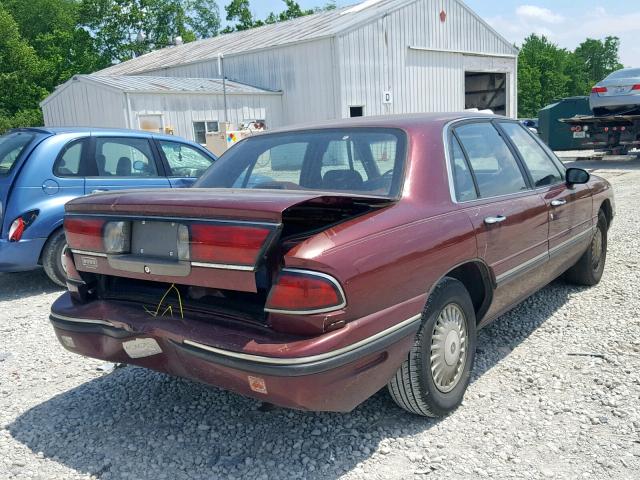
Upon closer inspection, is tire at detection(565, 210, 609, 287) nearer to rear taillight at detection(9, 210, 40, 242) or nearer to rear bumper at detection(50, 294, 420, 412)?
rear bumper at detection(50, 294, 420, 412)

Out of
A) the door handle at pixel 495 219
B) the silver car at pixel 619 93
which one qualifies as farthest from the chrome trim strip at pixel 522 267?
the silver car at pixel 619 93

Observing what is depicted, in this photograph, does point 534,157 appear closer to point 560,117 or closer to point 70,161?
point 70,161

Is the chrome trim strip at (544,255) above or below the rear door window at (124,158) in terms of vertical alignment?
below

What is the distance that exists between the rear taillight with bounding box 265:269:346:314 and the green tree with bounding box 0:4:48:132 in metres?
38.9

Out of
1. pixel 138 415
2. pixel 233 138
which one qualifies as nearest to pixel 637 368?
pixel 138 415

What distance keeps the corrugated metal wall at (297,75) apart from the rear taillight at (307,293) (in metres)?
19.7

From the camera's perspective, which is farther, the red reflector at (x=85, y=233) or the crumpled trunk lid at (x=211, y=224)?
the red reflector at (x=85, y=233)

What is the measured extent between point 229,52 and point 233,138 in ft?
30.1

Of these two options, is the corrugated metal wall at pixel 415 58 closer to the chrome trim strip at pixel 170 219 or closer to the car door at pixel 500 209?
the car door at pixel 500 209

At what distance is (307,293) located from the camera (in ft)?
8.19

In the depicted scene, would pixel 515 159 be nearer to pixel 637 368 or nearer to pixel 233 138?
pixel 637 368

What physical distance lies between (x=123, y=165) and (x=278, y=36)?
19.6 meters

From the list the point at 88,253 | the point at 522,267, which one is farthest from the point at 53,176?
the point at 522,267

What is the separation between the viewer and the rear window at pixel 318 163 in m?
3.33
